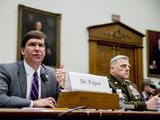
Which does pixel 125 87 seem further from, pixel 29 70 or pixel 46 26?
pixel 46 26

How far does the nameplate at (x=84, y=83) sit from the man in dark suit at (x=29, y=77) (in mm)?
498

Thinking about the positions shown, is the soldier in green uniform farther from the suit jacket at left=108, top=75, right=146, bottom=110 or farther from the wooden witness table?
the wooden witness table

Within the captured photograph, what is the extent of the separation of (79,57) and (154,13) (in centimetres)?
275

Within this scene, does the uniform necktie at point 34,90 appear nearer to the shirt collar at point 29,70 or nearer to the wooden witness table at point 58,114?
the shirt collar at point 29,70

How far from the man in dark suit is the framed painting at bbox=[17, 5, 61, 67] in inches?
127

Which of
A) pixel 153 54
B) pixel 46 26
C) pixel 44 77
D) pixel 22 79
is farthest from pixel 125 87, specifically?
pixel 153 54

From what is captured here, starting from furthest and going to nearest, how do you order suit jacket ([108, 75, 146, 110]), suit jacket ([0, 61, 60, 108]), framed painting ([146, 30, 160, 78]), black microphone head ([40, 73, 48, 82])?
framed painting ([146, 30, 160, 78]), suit jacket ([108, 75, 146, 110]), black microphone head ([40, 73, 48, 82]), suit jacket ([0, 61, 60, 108])

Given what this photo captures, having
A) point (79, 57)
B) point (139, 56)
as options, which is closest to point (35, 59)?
point (79, 57)

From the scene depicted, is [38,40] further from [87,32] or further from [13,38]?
[87,32]

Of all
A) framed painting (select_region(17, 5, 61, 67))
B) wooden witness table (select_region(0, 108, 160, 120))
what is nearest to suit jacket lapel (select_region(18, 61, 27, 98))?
wooden witness table (select_region(0, 108, 160, 120))

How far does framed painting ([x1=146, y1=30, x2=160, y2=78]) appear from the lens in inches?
335

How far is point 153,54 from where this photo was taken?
858 centimetres

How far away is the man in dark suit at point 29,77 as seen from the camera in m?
2.98

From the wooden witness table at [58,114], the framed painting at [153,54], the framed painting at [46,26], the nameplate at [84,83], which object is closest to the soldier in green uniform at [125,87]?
the nameplate at [84,83]
